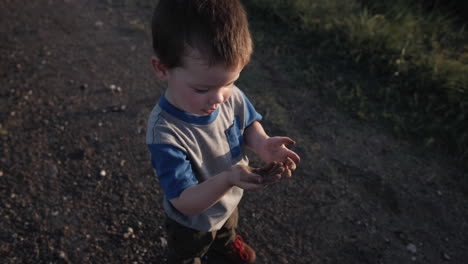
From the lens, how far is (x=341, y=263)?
2404 millimetres

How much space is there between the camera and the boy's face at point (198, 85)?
1.32 meters

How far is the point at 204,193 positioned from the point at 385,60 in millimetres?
3195

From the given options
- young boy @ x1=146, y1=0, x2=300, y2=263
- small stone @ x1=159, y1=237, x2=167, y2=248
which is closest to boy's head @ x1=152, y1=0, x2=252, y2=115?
young boy @ x1=146, y1=0, x2=300, y2=263

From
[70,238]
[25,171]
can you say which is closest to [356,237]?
[70,238]

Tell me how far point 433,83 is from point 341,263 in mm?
2211

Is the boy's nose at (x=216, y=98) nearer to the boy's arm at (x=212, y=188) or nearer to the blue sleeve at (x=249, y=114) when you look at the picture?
the boy's arm at (x=212, y=188)

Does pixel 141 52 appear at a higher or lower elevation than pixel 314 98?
lower

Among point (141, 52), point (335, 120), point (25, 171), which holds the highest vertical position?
point (335, 120)

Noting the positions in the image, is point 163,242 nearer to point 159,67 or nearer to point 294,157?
point 294,157

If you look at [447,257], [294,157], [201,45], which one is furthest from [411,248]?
[201,45]

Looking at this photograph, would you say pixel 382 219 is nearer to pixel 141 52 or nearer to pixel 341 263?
pixel 341 263

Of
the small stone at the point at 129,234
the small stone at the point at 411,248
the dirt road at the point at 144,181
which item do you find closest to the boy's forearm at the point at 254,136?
the dirt road at the point at 144,181

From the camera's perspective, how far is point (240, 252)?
7.57 ft

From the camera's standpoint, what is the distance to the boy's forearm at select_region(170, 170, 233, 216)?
1435mm
